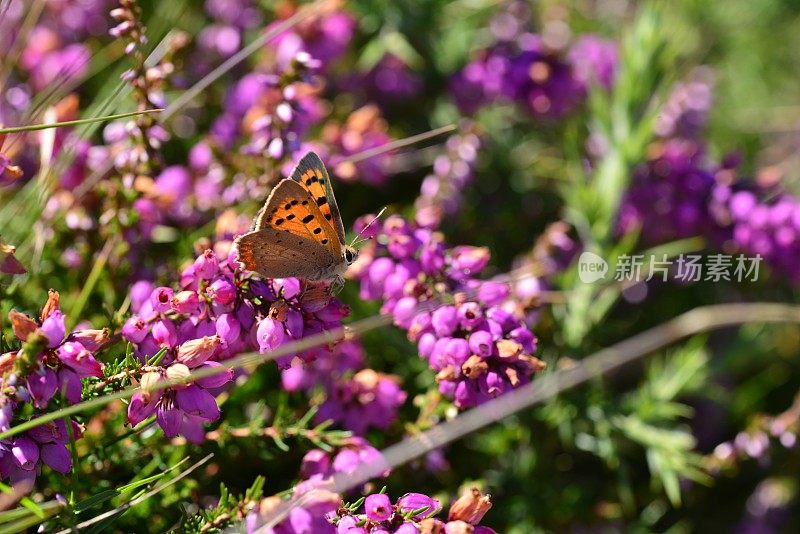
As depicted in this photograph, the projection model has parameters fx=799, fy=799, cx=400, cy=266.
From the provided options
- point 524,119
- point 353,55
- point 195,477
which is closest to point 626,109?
point 524,119

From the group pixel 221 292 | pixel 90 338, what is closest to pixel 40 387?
pixel 90 338

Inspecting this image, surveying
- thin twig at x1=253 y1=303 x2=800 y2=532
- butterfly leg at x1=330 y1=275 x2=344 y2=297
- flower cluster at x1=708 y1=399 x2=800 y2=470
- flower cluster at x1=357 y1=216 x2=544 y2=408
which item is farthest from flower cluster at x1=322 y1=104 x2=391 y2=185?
flower cluster at x1=708 y1=399 x2=800 y2=470

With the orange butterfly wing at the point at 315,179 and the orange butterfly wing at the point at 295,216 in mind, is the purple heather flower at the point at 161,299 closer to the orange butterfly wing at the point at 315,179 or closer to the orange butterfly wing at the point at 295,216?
the orange butterfly wing at the point at 295,216

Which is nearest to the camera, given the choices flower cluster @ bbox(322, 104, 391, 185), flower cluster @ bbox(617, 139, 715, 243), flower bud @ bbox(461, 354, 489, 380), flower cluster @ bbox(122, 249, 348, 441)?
flower cluster @ bbox(122, 249, 348, 441)

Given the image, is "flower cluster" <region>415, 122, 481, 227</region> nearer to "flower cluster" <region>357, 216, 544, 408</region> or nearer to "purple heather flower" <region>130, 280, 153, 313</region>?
"flower cluster" <region>357, 216, 544, 408</region>

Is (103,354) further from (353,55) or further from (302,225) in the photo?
(353,55)

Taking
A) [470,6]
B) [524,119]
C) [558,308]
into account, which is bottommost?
[558,308]
